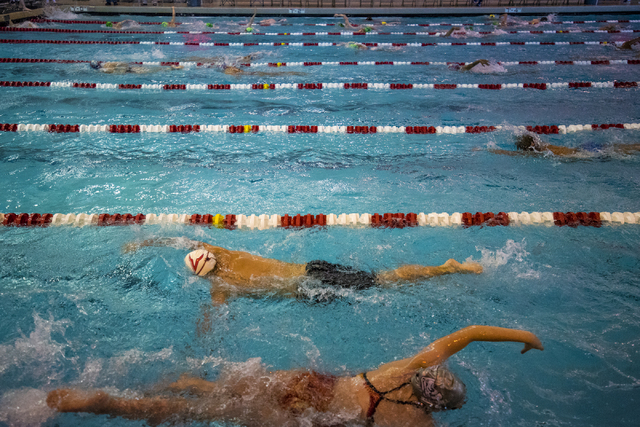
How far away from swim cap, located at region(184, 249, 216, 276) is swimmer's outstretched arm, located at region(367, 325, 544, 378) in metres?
1.41

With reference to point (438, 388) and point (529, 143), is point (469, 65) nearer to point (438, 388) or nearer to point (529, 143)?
point (529, 143)

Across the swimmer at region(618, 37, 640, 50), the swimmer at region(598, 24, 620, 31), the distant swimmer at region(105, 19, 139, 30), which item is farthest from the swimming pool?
the swimmer at region(598, 24, 620, 31)

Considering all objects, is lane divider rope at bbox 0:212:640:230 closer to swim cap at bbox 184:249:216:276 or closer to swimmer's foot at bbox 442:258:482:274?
swimmer's foot at bbox 442:258:482:274

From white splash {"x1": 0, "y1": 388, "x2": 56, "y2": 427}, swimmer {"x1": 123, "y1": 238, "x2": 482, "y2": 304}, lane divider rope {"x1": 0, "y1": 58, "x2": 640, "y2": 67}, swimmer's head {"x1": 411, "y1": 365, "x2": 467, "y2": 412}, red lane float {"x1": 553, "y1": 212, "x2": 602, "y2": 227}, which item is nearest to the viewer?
swimmer's head {"x1": 411, "y1": 365, "x2": 467, "y2": 412}

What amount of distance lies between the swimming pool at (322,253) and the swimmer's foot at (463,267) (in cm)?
9

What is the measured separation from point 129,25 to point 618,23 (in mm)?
15400

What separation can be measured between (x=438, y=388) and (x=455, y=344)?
33cm

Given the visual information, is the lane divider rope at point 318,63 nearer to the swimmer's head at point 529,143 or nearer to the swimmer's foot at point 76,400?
the swimmer's head at point 529,143

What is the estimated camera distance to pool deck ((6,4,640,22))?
15469 mm

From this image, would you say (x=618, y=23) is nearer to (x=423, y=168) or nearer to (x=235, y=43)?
(x=235, y=43)

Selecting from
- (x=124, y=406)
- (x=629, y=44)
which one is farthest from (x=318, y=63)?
(x=124, y=406)

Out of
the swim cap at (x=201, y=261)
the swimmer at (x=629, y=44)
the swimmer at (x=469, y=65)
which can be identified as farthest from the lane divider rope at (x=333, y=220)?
the swimmer at (x=629, y=44)

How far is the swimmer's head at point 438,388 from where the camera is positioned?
221 cm

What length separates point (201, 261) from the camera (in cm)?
326
